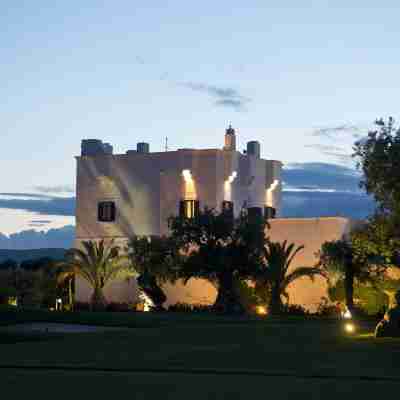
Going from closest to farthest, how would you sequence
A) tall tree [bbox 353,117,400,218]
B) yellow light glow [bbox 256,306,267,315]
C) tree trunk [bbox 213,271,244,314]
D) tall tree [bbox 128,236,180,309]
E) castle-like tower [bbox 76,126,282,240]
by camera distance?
tall tree [bbox 353,117,400,218], tree trunk [bbox 213,271,244,314], yellow light glow [bbox 256,306,267,315], tall tree [bbox 128,236,180,309], castle-like tower [bbox 76,126,282,240]

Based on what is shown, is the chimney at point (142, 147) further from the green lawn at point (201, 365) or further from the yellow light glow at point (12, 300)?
the green lawn at point (201, 365)

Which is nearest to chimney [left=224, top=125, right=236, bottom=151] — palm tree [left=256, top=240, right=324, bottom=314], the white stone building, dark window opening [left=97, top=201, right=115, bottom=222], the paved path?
the white stone building

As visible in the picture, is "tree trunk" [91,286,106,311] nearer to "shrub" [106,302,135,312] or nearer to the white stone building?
"shrub" [106,302,135,312]

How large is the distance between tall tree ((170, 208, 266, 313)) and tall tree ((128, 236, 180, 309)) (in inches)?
37.6

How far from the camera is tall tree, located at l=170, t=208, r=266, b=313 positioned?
4700cm

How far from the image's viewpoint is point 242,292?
163 feet

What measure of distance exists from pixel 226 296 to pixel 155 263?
430 centimetres

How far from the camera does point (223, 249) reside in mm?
47219

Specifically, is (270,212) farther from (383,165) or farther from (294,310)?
(383,165)

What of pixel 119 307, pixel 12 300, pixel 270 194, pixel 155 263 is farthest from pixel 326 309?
pixel 270 194

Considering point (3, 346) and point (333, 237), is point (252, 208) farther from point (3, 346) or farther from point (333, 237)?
point (3, 346)

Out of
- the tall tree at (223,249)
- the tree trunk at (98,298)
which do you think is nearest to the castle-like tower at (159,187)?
the tree trunk at (98,298)

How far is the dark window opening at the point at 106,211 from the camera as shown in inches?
2379

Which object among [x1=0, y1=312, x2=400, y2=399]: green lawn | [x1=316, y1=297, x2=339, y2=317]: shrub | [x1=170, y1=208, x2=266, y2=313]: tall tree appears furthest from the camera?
[x1=170, y1=208, x2=266, y2=313]: tall tree
